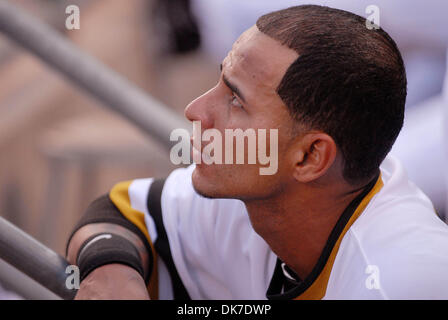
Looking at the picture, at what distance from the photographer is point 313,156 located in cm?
51

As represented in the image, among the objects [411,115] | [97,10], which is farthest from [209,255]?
[97,10]

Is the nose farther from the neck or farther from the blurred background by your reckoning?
the blurred background

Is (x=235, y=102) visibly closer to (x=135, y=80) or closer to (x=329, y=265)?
(x=329, y=265)

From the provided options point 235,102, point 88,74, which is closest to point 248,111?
point 235,102

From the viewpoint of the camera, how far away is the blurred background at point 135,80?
983mm

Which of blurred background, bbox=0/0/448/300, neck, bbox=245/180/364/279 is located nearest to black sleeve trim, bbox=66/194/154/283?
neck, bbox=245/180/364/279

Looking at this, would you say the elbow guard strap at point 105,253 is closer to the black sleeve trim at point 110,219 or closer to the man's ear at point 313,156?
the black sleeve trim at point 110,219

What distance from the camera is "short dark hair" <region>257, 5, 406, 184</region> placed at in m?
0.48

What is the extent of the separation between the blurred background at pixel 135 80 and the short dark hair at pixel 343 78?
0.84 ft

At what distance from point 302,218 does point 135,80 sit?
1458 millimetres

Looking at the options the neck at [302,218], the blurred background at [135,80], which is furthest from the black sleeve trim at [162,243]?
the blurred background at [135,80]
